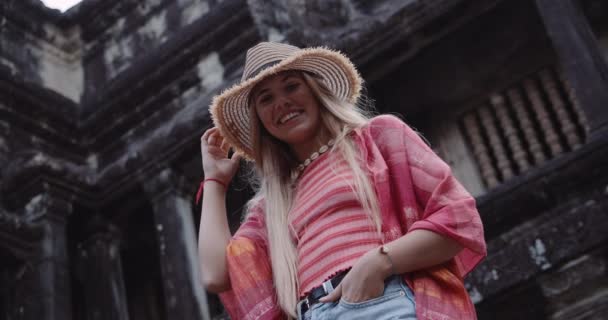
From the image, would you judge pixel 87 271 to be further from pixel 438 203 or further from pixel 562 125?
pixel 438 203

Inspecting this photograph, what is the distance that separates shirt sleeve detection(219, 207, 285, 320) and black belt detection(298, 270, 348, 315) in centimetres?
14

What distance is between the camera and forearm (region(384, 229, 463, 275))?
7.11 ft

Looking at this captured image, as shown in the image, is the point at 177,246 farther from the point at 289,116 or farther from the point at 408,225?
the point at 408,225

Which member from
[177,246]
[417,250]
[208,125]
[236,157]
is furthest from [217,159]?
[208,125]

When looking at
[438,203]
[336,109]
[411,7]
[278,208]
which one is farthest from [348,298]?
[411,7]

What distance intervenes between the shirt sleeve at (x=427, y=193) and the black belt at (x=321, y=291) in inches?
8.5

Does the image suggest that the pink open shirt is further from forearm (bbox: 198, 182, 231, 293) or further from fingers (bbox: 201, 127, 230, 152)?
fingers (bbox: 201, 127, 230, 152)

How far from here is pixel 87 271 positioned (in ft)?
23.5

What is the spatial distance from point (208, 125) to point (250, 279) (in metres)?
4.30

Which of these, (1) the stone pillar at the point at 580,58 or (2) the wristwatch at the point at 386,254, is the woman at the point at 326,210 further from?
(1) the stone pillar at the point at 580,58

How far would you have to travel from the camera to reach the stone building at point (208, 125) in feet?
17.7

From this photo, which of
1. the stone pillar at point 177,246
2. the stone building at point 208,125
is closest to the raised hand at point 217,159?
the stone building at point 208,125

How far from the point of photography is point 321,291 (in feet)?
7.34

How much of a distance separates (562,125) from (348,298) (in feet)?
15.0
